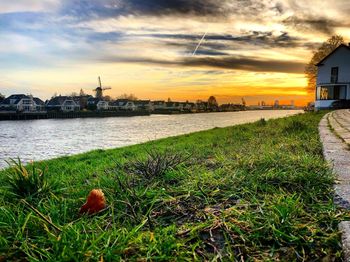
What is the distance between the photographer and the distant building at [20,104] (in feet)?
322

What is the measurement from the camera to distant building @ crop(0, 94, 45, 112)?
322 ft

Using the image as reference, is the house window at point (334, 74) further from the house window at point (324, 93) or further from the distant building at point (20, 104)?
the distant building at point (20, 104)

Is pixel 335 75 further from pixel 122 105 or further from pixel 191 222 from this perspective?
pixel 122 105

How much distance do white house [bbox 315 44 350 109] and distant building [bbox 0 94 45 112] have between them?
88.1 meters

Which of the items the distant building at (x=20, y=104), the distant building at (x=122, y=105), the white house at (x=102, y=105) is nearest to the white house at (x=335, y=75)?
the distant building at (x=20, y=104)

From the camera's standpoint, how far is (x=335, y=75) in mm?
40469

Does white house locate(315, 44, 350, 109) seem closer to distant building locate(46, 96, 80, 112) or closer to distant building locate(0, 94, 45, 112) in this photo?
distant building locate(0, 94, 45, 112)

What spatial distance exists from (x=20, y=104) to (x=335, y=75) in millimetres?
93258

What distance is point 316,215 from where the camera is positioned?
192cm

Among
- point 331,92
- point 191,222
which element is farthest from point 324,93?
point 191,222

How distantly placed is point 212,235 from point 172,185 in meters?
1.03

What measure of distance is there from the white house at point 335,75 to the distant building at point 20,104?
88112 millimetres

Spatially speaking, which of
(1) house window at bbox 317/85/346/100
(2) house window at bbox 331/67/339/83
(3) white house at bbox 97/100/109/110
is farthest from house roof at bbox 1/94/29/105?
(2) house window at bbox 331/67/339/83

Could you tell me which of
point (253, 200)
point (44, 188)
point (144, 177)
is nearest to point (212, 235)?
point (253, 200)
